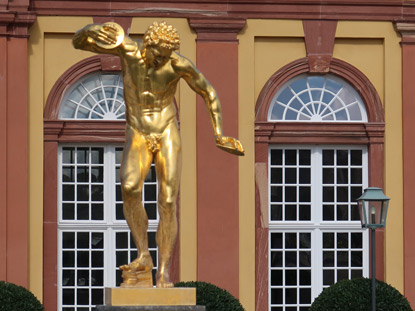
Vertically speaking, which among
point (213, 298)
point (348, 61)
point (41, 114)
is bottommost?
point (213, 298)

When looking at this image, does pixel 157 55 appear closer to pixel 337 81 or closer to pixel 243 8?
pixel 243 8

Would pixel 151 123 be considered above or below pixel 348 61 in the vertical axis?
below

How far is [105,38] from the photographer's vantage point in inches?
623

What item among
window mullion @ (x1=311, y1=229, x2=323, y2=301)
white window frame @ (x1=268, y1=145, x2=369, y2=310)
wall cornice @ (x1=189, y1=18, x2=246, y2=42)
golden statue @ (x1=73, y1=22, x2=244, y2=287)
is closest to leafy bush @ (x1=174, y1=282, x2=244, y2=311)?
white window frame @ (x1=268, y1=145, x2=369, y2=310)

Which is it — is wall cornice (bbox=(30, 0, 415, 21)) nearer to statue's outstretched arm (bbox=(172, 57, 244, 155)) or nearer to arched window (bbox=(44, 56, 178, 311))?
arched window (bbox=(44, 56, 178, 311))

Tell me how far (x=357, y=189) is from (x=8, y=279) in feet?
17.3

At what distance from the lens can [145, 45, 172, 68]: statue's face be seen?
15594 mm

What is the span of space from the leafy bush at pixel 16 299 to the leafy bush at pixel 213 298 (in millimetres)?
1848

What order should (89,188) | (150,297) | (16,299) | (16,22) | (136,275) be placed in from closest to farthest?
(150,297)
(136,275)
(16,299)
(16,22)
(89,188)

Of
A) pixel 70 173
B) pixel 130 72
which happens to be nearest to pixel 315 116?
pixel 70 173

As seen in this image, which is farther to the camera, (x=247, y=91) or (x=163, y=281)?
(x=247, y=91)

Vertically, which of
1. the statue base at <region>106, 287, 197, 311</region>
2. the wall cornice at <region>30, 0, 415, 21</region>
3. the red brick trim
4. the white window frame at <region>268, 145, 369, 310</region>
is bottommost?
the statue base at <region>106, 287, 197, 311</region>

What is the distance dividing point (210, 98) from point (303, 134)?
7.62 meters

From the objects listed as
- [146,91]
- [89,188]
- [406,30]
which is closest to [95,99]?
[89,188]
